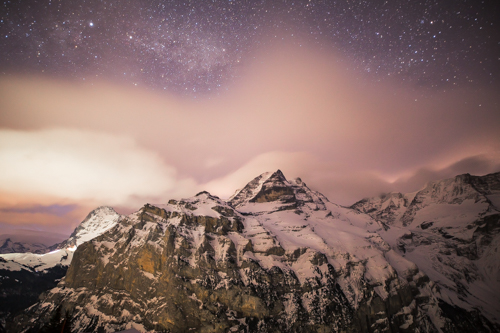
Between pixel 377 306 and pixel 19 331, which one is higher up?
pixel 377 306

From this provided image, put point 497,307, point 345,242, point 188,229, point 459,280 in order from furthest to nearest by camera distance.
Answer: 1. point 459,280
2. point 497,307
3. point 345,242
4. point 188,229

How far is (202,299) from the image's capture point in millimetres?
103000

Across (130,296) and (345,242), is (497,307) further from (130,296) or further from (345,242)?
(130,296)

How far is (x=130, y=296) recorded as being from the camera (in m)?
108

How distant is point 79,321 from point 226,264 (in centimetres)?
6735

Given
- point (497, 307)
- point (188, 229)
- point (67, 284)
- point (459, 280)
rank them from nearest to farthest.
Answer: point (67, 284), point (188, 229), point (497, 307), point (459, 280)

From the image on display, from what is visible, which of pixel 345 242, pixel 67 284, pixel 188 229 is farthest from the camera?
pixel 345 242

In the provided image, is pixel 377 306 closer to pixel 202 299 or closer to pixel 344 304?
pixel 344 304

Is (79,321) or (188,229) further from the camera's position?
(188,229)

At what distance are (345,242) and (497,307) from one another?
124 metres

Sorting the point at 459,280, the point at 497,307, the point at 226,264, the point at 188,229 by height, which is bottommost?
the point at 497,307

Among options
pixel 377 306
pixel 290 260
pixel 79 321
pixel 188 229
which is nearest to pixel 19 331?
pixel 79 321

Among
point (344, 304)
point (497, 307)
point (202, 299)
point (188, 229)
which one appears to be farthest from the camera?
point (497, 307)

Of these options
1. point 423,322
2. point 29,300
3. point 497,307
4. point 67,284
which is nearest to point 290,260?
point 423,322
